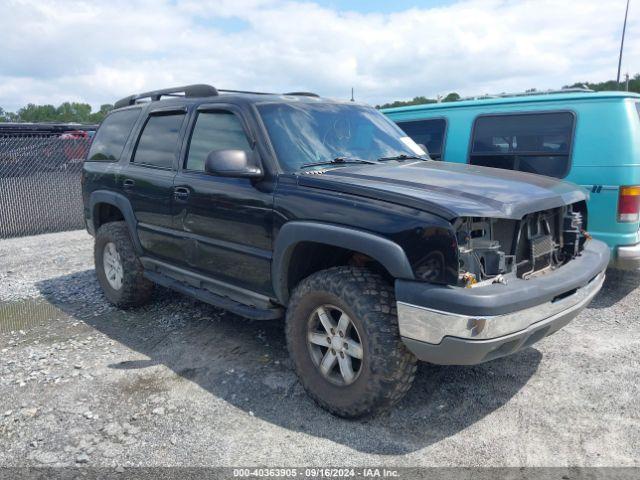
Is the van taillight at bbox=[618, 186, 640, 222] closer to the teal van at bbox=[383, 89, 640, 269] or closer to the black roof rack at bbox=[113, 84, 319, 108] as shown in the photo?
the teal van at bbox=[383, 89, 640, 269]

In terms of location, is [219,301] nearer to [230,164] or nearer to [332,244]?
[230,164]

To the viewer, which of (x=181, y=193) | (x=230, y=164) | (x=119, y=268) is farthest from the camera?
(x=119, y=268)

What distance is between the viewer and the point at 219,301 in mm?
4152

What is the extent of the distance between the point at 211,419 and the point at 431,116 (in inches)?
187

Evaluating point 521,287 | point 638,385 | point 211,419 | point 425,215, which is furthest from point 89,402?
point 638,385

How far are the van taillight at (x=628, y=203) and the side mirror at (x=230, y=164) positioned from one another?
3.53 meters

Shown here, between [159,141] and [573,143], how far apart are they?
4.00 m

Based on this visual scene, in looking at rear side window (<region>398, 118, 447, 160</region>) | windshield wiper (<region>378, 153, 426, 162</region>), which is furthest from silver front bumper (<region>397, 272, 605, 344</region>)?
rear side window (<region>398, 118, 447, 160</region>)

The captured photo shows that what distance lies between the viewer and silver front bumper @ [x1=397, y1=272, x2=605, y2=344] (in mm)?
2713

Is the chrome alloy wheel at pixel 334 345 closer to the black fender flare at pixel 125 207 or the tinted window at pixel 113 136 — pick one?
the black fender flare at pixel 125 207

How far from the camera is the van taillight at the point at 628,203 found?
504 centimetres

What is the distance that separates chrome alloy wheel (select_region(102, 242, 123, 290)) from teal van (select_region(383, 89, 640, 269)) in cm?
379

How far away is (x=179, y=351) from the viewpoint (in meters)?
4.38

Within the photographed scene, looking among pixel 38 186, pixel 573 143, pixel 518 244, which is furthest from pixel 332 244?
pixel 38 186
